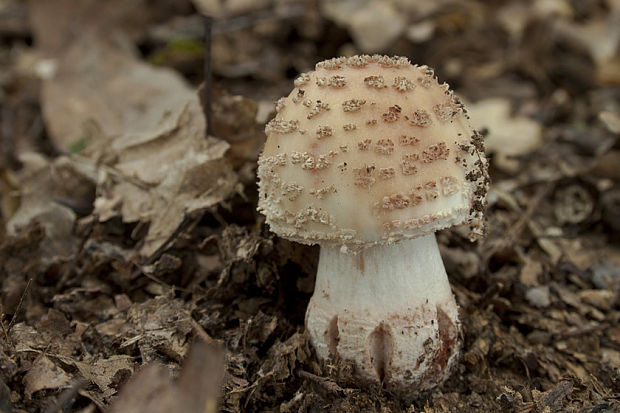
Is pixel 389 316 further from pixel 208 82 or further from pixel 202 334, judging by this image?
pixel 208 82

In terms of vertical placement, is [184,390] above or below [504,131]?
below

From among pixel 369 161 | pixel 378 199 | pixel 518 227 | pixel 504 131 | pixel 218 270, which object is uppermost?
pixel 369 161

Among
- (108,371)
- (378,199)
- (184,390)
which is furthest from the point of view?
(108,371)

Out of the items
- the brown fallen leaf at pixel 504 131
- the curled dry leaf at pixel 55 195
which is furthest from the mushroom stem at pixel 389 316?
the brown fallen leaf at pixel 504 131

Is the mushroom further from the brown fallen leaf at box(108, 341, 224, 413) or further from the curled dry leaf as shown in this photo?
the curled dry leaf

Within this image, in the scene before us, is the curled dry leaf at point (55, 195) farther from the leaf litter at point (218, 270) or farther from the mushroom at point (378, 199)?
the mushroom at point (378, 199)

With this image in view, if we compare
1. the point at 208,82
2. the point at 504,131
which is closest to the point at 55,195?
the point at 208,82

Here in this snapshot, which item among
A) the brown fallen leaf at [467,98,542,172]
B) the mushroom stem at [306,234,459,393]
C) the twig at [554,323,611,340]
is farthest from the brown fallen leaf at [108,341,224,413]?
the brown fallen leaf at [467,98,542,172]
